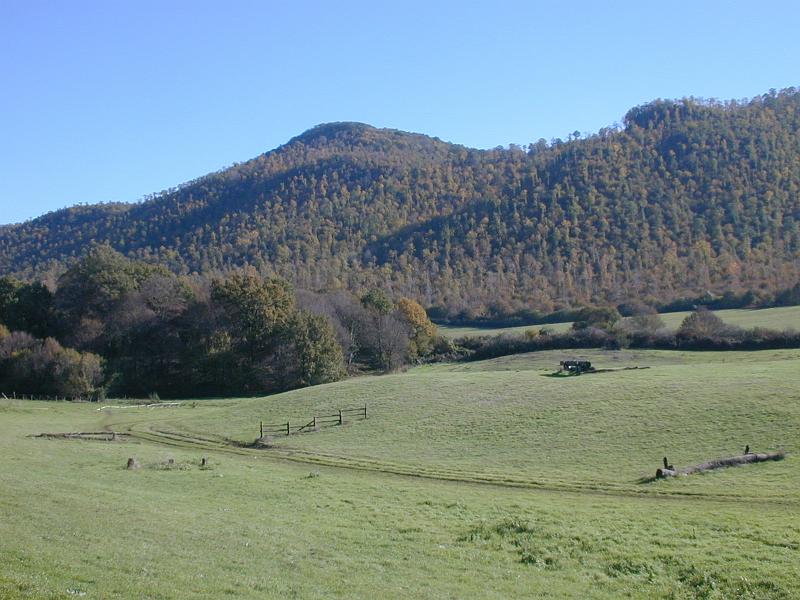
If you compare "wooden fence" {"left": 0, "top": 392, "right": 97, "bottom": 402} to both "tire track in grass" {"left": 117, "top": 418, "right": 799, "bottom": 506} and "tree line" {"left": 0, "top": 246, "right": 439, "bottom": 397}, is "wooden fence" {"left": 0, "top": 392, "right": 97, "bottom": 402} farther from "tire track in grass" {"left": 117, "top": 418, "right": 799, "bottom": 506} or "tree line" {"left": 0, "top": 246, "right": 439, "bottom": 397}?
"tire track in grass" {"left": 117, "top": 418, "right": 799, "bottom": 506}

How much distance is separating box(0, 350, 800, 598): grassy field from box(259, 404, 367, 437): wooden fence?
1168mm

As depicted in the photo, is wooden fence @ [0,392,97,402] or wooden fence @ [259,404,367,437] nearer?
wooden fence @ [259,404,367,437]

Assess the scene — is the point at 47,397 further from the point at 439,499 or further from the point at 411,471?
the point at 439,499

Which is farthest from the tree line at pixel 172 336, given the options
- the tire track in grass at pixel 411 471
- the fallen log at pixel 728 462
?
the fallen log at pixel 728 462

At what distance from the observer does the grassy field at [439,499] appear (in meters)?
15.3

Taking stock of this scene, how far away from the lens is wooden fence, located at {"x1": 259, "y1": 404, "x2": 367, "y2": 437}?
49.1 meters

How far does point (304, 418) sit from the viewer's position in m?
52.9

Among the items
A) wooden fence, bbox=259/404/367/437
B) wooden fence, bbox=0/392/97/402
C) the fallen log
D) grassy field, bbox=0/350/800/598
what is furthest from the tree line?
the fallen log

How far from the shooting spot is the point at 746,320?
9519 cm

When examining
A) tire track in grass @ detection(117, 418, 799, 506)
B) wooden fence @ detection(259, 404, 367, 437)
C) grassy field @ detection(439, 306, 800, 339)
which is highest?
grassy field @ detection(439, 306, 800, 339)

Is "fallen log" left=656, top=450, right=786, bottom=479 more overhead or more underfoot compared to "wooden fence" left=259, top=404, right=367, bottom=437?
more underfoot

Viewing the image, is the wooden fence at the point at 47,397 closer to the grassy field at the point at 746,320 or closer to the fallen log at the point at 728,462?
the grassy field at the point at 746,320

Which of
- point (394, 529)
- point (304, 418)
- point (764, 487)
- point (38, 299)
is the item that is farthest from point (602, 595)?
point (38, 299)

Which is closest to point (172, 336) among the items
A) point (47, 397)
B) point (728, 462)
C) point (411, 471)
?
point (47, 397)
